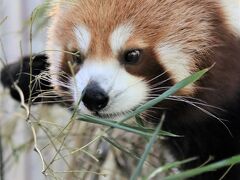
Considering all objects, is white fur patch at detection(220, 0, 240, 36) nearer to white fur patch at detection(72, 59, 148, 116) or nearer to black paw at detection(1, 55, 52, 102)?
white fur patch at detection(72, 59, 148, 116)

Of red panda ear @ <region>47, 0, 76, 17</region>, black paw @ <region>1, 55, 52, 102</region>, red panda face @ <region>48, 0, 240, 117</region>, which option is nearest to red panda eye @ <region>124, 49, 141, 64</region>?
red panda face @ <region>48, 0, 240, 117</region>

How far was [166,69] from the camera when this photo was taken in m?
1.47

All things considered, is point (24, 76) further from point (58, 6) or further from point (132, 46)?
point (132, 46)

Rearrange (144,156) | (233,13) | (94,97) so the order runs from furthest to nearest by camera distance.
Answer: (233,13), (94,97), (144,156)

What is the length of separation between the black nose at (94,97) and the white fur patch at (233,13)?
339 millimetres

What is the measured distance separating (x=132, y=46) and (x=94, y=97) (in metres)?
0.14

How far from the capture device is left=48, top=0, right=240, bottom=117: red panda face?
1397 mm

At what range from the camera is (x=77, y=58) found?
1.46m

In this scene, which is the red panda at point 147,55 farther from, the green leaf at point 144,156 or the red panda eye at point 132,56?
the green leaf at point 144,156

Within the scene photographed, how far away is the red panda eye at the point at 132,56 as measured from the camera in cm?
142

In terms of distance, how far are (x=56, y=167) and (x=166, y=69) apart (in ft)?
3.65

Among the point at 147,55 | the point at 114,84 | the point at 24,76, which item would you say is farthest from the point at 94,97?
the point at 24,76

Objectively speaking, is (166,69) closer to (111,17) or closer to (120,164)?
(111,17)

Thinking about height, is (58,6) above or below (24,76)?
above
